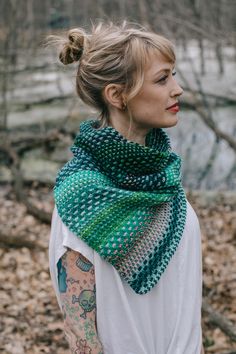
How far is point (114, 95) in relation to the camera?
72.9 inches

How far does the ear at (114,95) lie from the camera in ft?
6.01

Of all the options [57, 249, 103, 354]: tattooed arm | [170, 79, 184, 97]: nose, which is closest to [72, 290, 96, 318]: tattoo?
[57, 249, 103, 354]: tattooed arm

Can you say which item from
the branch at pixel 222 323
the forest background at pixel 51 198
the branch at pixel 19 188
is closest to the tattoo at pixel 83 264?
the forest background at pixel 51 198

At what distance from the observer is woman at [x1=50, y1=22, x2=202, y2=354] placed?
1.75 m

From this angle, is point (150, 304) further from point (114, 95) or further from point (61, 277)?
point (114, 95)

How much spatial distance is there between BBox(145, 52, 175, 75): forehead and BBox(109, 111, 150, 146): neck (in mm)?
Result: 156

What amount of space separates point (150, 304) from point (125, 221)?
256 mm

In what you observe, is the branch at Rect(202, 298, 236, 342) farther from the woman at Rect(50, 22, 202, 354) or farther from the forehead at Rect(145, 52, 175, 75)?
the forehead at Rect(145, 52, 175, 75)

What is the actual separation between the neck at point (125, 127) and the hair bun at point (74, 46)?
219 millimetres

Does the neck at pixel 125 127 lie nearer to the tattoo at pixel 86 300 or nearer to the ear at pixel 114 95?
the ear at pixel 114 95

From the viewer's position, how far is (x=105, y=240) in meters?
1.73

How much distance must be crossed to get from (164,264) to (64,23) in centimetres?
2639

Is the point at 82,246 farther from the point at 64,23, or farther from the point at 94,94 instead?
the point at 64,23

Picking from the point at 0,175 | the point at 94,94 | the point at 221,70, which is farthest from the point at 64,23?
the point at 94,94
